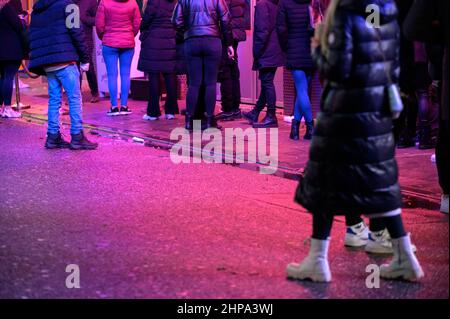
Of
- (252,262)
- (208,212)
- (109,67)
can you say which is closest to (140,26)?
(109,67)

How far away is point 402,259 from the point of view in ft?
16.9

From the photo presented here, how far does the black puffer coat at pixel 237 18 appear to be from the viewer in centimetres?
1277

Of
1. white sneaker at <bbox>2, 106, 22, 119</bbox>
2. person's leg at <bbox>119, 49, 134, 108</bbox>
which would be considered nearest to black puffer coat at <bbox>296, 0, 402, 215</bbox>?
person's leg at <bbox>119, 49, 134, 108</bbox>

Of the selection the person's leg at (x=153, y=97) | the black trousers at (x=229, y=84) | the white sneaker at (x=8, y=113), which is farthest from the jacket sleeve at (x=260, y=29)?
the white sneaker at (x=8, y=113)

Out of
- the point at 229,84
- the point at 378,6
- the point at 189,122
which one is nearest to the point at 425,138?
the point at 189,122

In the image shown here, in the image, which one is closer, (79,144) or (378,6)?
(378,6)

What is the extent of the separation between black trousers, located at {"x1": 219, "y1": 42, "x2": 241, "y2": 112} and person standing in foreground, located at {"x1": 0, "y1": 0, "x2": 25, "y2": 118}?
130 inches

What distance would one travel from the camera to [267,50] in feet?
38.6

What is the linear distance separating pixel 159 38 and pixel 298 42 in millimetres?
3169

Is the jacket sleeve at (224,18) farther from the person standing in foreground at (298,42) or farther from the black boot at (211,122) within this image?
the black boot at (211,122)

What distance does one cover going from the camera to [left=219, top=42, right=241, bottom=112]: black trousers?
1300 centimetres

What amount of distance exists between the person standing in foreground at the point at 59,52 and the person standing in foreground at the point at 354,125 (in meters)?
5.59

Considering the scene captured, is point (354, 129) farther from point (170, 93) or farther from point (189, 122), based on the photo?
point (170, 93)
